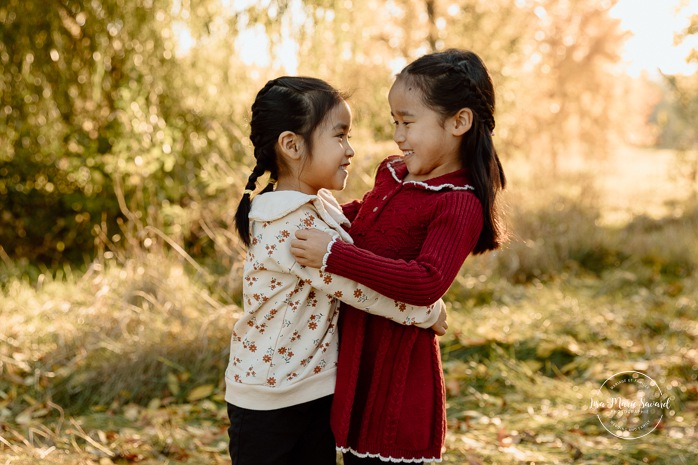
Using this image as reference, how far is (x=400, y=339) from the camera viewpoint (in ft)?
6.97

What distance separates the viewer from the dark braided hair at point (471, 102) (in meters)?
2.08

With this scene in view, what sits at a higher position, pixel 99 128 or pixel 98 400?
pixel 99 128

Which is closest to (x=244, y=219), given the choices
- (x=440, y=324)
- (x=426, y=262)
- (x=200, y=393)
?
(x=426, y=262)

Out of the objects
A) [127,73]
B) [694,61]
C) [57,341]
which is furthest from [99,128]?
[694,61]

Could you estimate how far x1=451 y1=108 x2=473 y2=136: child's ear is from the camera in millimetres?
2100

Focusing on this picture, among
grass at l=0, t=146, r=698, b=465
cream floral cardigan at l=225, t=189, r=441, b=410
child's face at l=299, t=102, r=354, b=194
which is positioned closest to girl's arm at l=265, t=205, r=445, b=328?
cream floral cardigan at l=225, t=189, r=441, b=410

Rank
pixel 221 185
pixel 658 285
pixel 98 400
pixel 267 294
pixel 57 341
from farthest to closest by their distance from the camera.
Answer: pixel 658 285 → pixel 221 185 → pixel 57 341 → pixel 98 400 → pixel 267 294

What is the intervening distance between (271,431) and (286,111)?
0.94 m

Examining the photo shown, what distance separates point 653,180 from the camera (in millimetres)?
13352

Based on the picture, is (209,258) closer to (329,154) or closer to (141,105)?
(141,105)

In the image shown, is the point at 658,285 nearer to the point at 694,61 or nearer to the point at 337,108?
the point at 694,61

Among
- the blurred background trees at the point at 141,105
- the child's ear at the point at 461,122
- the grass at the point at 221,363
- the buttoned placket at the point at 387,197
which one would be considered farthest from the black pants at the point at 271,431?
the blurred background trees at the point at 141,105

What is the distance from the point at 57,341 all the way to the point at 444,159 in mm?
3281

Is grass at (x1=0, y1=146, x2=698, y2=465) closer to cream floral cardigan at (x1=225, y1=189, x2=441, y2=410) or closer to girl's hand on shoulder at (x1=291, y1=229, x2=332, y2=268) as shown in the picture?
cream floral cardigan at (x1=225, y1=189, x2=441, y2=410)
